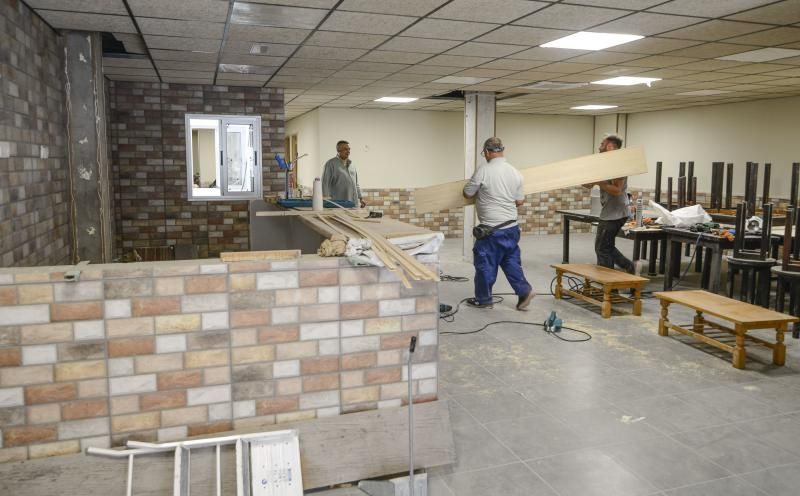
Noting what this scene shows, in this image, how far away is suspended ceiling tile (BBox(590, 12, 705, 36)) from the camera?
4004 millimetres

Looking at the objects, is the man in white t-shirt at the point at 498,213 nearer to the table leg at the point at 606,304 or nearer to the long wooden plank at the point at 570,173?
the long wooden plank at the point at 570,173

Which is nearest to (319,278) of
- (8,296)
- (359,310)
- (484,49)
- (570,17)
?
(359,310)

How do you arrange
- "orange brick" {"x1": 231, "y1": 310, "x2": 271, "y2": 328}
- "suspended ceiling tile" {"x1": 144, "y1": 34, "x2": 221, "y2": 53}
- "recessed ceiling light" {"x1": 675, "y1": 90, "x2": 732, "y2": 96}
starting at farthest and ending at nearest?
1. "recessed ceiling light" {"x1": 675, "y1": 90, "x2": 732, "y2": 96}
2. "suspended ceiling tile" {"x1": 144, "y1": 34, "x2": 221, "y2": 53}
3. "orange brick" {"x1": 231, "y1": 310, "x2": 271, "y2": 328}

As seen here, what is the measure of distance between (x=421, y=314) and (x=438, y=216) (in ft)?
27.8

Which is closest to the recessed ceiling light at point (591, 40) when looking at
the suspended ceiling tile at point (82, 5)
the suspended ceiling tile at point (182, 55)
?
the suspended ceiling tile at point (182, 55)

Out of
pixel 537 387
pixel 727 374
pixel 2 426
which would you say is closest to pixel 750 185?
pixel 727 374

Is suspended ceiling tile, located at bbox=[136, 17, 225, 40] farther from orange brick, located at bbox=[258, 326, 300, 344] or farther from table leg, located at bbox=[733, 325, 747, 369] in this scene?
table leg, located at bbox=[733, 325, 747, 369]

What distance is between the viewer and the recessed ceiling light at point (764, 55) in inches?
201

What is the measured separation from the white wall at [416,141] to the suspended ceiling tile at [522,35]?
19.1ft

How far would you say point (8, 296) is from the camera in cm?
222

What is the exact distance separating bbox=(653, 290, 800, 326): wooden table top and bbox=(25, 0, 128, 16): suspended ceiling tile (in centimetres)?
419

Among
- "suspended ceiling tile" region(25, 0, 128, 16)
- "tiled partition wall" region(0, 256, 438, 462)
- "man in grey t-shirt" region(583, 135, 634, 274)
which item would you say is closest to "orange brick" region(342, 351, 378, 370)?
"tiled partition wall" region(0, 256, 438, 462)

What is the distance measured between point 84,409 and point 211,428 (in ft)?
1.53

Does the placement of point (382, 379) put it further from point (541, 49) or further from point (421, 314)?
point (541, 49)
